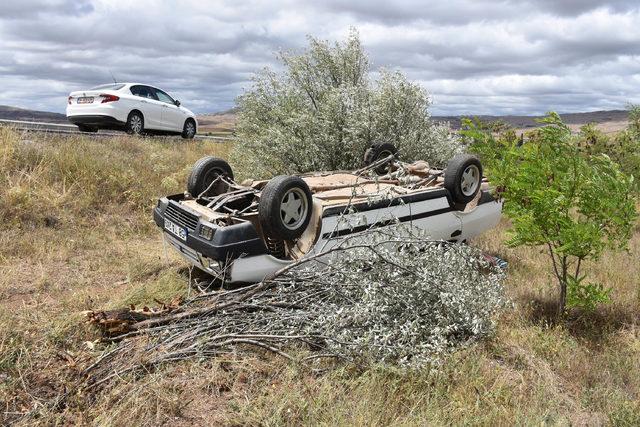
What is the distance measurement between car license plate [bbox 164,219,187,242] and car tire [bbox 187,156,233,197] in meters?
0.68

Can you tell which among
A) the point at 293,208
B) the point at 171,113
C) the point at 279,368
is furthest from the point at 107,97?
the point at 279,368

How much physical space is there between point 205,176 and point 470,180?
336 cm

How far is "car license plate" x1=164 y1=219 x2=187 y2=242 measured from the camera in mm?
5216

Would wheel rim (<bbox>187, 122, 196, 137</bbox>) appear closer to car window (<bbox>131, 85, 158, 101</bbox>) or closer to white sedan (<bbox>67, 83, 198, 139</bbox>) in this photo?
white sedan (<bbox>67, 83, 198, 139</bbox>)

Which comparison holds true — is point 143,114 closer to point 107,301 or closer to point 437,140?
point 437,140

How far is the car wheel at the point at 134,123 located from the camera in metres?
14.2

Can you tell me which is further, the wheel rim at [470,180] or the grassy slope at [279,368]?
the wheel rim at [470,180]

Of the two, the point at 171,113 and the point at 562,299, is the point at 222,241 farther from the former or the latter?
the point at 171,113

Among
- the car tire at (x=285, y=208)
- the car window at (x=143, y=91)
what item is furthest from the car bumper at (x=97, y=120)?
the car tire at (x=285, y=208)

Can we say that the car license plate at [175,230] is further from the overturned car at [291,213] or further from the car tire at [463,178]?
the car tire at [463,178]

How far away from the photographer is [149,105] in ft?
48.3

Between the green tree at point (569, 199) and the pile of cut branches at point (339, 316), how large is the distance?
73 centimetres

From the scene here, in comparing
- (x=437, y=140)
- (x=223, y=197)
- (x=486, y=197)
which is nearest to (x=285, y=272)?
(x=223, y=197)

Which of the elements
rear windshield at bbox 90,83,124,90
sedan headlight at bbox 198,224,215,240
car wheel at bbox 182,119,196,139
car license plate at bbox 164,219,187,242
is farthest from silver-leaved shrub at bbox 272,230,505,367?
car wheel at bbox 182,119,196,139
